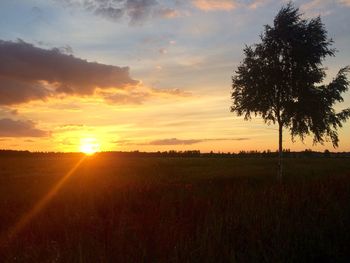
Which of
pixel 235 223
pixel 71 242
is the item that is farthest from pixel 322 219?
pixel 71 242

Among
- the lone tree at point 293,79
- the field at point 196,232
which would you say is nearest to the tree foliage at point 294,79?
the lone tree at point 293,79

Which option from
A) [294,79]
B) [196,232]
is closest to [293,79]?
[294,79]

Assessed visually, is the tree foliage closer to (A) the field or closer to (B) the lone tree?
(B) the lone tree

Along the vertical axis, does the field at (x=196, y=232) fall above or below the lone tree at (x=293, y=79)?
below

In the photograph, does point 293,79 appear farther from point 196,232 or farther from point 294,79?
point 196,232

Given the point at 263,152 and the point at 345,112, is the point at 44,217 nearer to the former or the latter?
the point at 345,112

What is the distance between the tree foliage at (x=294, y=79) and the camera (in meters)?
36.7

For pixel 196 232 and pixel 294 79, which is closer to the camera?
pixel 196 232

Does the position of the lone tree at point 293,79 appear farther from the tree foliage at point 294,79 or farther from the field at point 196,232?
the field at point 196,232

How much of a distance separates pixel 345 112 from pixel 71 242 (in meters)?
34.9

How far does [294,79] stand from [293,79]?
0.26 ft

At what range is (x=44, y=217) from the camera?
10062mm

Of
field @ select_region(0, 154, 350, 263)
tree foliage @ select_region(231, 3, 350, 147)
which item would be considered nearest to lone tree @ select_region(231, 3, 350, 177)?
tree foliage @ select_region(231, 3, 350, 147)

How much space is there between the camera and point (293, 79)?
37.1m
